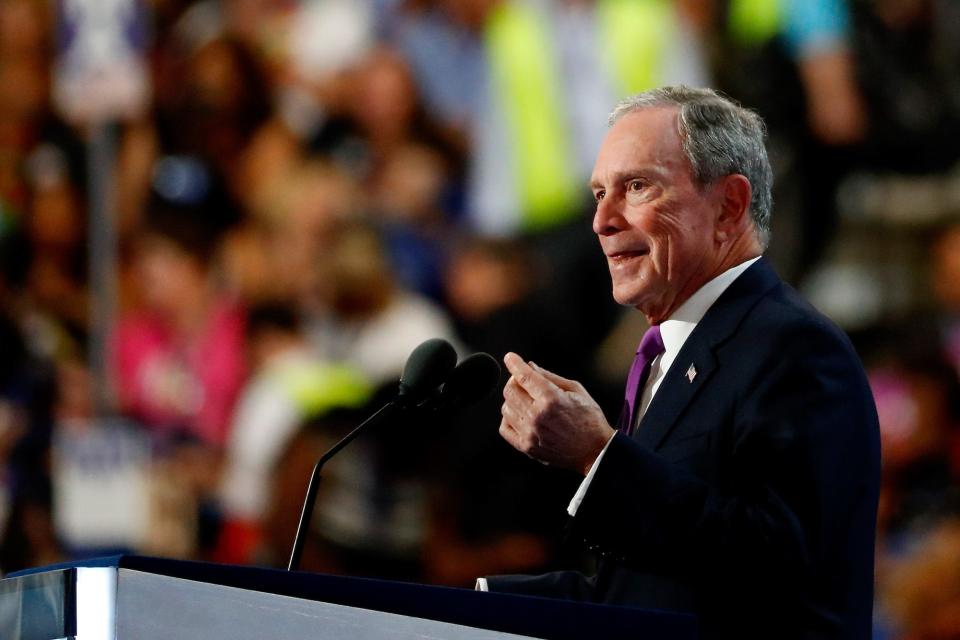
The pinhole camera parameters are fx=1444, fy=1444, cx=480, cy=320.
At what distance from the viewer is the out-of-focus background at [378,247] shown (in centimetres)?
480

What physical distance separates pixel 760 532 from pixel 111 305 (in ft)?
17.8

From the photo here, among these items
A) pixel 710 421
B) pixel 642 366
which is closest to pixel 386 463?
pixel 642 366

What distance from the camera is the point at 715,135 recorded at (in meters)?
2.05

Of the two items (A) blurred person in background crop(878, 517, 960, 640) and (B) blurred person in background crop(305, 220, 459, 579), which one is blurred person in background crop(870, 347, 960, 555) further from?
(B) blurred person in background crop(305, 220, 459, 579)

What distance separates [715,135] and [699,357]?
0.33 m

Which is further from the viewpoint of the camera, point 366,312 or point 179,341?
point 179,341

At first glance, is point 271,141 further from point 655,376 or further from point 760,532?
point 760,532

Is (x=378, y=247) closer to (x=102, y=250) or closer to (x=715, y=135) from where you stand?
(x=102, y=250)

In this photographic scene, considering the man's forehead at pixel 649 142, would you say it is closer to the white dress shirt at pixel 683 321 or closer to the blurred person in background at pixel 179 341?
the white dress shirt at pixel 683 321

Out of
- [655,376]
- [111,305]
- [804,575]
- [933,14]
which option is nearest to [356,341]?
[111,305]

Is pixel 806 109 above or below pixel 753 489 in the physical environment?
above

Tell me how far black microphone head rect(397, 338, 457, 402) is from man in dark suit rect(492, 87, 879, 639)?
9.4 inches

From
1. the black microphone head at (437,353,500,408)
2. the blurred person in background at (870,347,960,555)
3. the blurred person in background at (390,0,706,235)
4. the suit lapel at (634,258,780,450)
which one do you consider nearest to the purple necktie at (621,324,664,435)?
the suit lapel at (634,258,780,450)

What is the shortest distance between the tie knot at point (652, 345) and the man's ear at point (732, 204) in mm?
171
